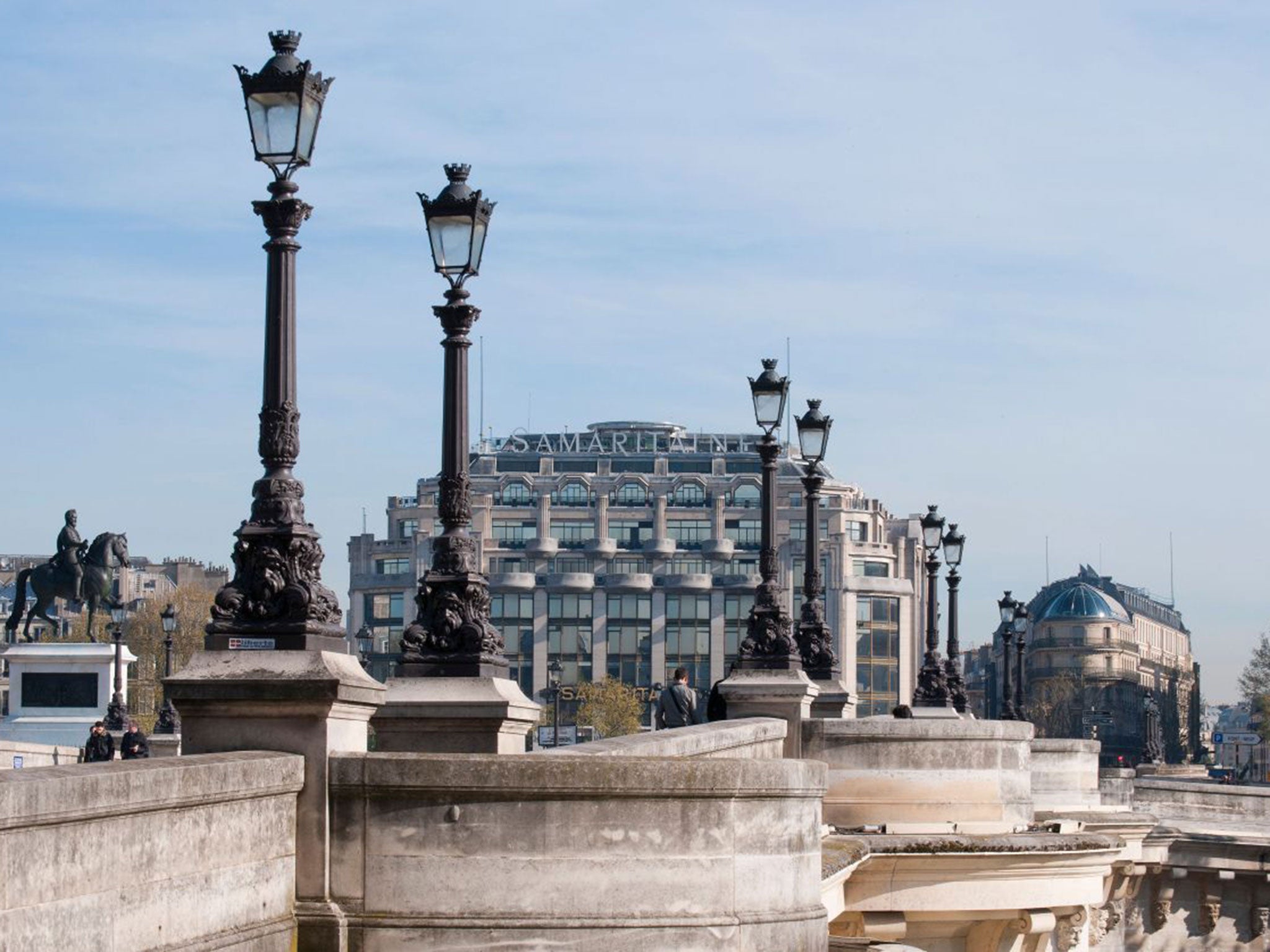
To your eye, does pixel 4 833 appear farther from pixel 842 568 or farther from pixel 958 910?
pixel 842 568

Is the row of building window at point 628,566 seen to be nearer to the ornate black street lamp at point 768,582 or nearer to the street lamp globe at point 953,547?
the street lamp globe at point 953,547

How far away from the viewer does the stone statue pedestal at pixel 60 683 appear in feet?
196

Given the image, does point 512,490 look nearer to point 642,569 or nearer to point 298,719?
point 642,569

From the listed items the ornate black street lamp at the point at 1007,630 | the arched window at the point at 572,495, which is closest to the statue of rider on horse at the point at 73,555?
the ornate black street lamp at the point at 1007,630

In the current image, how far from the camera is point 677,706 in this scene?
89.4ft

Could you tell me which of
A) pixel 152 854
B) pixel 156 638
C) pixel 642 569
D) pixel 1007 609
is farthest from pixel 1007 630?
pixel 642 569

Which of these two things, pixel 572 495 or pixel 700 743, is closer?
pixel 700 743

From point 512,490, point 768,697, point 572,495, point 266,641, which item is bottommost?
point 768,697

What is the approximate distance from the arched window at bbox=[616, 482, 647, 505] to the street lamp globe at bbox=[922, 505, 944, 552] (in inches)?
5731

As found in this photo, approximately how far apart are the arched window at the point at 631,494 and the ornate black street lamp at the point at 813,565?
158 meters

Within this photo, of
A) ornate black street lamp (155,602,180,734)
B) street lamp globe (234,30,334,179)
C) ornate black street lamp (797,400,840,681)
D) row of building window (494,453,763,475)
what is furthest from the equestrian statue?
row of building window (494,453,763,475)

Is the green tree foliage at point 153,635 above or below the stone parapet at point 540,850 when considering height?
above

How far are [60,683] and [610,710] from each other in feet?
306

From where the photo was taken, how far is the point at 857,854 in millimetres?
23766
